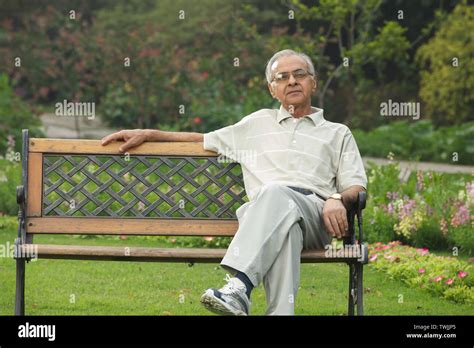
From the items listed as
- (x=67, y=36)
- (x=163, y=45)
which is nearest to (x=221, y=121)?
(x=163, y=45)

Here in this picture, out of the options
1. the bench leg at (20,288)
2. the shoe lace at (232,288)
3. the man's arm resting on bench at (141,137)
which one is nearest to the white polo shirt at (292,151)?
the man's arm resting on bench at (141,137)

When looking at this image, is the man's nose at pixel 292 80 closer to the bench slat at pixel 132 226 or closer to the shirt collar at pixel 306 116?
the shirt collar at pixel 306 116

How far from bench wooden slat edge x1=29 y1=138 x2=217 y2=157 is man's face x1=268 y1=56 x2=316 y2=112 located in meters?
0.49

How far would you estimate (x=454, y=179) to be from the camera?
9258 millimetres

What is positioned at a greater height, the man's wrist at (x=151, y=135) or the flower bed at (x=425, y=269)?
the man's wrist at (x=151, y=135)

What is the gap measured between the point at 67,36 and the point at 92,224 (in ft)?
37.0

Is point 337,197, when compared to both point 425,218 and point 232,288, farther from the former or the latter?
point 425,218

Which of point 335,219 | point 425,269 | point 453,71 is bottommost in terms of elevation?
point 425,269

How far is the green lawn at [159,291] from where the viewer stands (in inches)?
209

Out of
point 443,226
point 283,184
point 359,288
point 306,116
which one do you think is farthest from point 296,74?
point 443,226

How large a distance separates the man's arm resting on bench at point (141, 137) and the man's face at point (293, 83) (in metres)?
0.51

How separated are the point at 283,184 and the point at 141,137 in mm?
808

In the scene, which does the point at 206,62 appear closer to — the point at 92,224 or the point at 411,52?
the point at 411,52

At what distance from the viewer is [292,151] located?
478 cm
